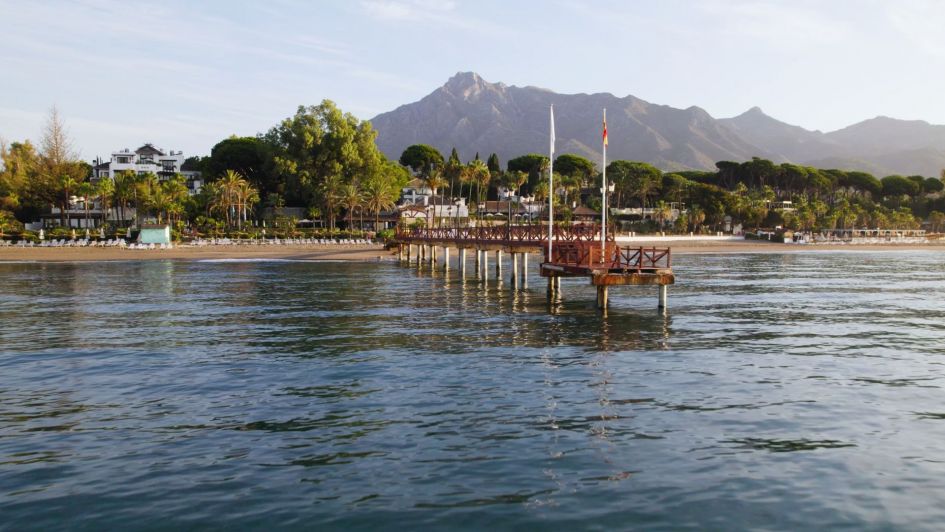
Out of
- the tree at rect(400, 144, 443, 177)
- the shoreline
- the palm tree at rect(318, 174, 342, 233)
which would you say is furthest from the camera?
the tree at rect(400, 144, 443, 177)

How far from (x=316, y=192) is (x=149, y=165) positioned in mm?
50770

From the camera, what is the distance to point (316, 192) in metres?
117

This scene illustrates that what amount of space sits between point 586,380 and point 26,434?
533 inches

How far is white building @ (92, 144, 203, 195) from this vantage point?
14312 cm

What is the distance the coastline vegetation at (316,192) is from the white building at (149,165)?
356 cm

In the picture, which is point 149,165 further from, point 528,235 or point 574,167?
point 528,235

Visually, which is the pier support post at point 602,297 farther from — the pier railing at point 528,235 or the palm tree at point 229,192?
the palm tree at point 229,192

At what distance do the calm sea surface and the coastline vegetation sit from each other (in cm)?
5459

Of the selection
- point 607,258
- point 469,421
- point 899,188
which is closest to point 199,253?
point 607,258

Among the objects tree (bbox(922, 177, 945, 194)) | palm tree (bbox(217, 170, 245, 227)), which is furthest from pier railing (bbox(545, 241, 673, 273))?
tree (bbox(922, 177, 945, 194))

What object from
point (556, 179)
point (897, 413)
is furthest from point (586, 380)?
point (556, 179)

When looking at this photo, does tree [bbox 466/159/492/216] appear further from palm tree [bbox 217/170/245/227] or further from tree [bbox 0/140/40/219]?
tree [bbox 0/140/40/219]

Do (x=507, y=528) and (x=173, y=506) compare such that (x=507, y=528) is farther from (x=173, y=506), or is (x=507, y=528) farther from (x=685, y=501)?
(x=173, y=506)

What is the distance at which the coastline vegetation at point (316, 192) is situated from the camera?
111 m
